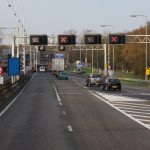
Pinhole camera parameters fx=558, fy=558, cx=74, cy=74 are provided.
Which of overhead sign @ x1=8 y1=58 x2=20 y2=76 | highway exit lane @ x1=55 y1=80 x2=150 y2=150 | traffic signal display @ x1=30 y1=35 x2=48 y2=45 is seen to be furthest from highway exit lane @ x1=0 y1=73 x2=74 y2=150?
traffic signal display @ x1=30 y1=35 x2=48 y2=45

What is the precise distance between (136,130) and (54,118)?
5989 millimetres

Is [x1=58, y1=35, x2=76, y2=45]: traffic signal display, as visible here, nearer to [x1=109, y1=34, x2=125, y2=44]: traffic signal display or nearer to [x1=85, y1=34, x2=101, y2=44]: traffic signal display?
[x1=85, y1=34, x2=101, y2=44]: traffic signal display

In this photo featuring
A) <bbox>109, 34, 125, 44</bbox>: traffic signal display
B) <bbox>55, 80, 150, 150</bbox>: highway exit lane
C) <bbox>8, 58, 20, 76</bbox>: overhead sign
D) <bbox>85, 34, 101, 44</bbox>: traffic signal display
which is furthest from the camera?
<bbox>85, 34, 101, 44</bbox>: traffic signal display

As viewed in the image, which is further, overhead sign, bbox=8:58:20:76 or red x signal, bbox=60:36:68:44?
red x signal, bbox=60:36:68:44

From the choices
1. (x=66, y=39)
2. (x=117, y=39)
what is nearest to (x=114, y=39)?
(x=117, y=39)

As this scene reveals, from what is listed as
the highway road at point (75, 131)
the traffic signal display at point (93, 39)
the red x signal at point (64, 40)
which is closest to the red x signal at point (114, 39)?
the traffic signal display at point (93, 39)

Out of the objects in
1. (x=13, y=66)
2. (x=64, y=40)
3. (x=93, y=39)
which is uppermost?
(x=93, y=39)

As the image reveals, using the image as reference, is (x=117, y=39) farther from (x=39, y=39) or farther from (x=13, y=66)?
(x=13, y=66)

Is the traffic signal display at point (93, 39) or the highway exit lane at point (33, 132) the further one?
the traffic signal display at point (93, 39)

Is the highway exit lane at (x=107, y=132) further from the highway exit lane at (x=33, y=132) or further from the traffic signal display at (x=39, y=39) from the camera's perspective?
the traffic signal display at (x=39, y=39)

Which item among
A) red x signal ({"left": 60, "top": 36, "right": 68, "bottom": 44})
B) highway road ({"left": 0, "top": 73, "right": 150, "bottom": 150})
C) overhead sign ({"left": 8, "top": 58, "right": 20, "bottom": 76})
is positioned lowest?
highway road ({"left": 0, "top": 73, "right": 150, "bottom": 150})

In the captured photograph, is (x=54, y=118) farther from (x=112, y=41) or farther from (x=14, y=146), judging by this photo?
(x=112, y=41)

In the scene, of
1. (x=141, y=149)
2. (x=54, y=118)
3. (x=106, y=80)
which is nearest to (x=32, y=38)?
(x=106, y=80)

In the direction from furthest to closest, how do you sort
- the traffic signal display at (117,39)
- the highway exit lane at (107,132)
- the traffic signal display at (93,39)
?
the traffic signal display at (93,39) → the traffic signal display at (117,39) → the highway exit lane at (107,132)
